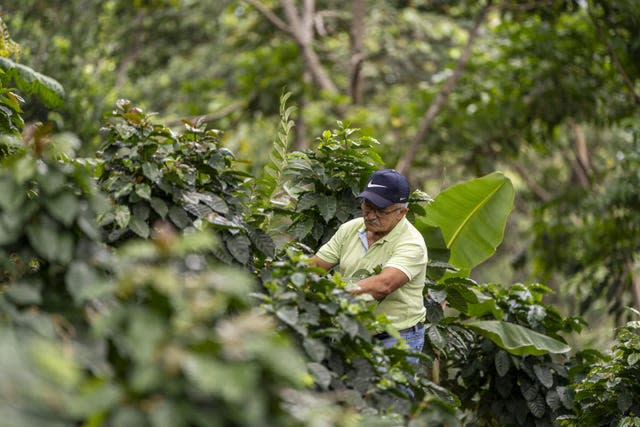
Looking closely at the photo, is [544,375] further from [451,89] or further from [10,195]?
[451,89]

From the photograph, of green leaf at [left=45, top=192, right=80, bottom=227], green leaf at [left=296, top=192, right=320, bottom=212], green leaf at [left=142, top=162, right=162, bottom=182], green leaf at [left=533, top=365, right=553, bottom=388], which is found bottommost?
green leaf at [left=533, top=365, right=553, bottom=388]

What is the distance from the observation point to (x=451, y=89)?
11289 mm

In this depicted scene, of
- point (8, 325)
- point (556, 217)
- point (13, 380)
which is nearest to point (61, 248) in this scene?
point (8, 325)

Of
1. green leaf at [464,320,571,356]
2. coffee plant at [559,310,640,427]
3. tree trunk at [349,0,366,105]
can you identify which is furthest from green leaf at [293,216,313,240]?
tree trunk at [349,0,366,105]

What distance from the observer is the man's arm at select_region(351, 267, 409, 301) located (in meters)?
4.47

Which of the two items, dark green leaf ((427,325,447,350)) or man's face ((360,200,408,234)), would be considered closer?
man's face ((360,200,408,234))

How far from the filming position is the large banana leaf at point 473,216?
20.8 ft

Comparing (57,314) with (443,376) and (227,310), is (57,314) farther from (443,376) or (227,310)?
(443,376)

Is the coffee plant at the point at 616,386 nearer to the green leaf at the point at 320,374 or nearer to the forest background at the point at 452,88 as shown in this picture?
the green leaf at the point at 320,374

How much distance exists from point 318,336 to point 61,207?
49.0 inches

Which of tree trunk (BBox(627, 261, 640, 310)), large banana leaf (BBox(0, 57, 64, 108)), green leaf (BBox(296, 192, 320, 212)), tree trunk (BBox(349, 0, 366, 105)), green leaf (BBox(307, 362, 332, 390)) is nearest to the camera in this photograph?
green leaf (BBox(307, 362, 332, 390))

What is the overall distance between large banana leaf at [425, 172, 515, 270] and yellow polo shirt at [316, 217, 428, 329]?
1389 mm

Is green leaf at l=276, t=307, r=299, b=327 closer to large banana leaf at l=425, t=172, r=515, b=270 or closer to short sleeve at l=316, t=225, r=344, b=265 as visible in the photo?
short sleeve at l=316, t=225, r=344, b=265

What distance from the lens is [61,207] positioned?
2846mm
